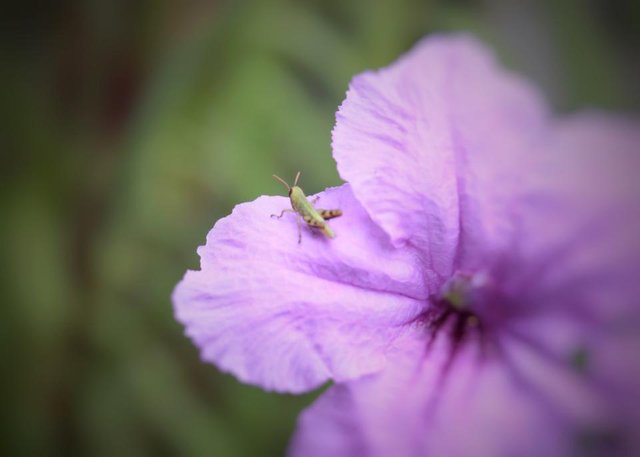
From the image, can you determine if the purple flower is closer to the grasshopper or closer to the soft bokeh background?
the grasshopper

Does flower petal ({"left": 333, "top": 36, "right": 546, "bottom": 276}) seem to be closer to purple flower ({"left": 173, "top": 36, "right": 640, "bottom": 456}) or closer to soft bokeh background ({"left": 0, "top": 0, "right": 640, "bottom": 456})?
purple flower ({"left": 173, "top": 36, "right": 640, "bottom": 456})

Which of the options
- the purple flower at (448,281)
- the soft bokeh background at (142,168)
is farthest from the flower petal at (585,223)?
the soft bokeh background at (142,168)

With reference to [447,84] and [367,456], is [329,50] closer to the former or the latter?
[447,84]

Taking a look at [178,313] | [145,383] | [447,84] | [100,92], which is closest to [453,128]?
[447,84]

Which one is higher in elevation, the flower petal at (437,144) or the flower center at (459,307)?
the flower petal at (437,144)

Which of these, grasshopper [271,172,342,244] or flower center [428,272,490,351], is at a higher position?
grasshopper [271,172,342,244]

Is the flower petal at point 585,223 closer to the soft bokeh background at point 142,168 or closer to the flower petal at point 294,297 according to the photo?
the flower petal at point 294,297

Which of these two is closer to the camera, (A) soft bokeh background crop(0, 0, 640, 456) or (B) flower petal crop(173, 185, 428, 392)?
(B) flower petal crop(173, 185, 428, 392)

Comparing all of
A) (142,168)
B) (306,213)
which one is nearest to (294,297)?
(306,213)

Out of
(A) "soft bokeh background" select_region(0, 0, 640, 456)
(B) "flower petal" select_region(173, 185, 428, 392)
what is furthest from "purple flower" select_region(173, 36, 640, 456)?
(A) "soft bokeh background" select_region(0, 0, 640, 456)
